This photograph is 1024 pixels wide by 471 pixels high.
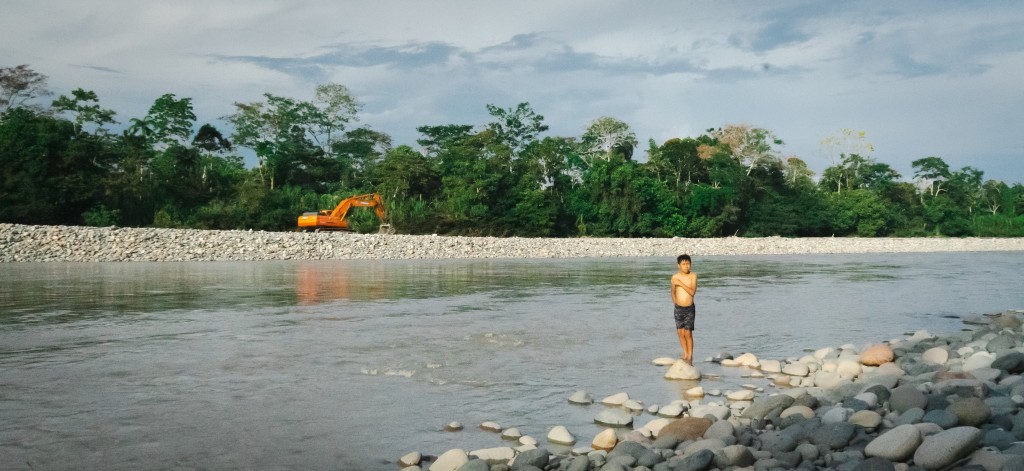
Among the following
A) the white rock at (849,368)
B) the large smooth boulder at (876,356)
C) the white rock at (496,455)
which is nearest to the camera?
the white rock at (496,455)

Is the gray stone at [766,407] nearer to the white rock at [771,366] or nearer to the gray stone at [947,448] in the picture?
the gray stone at [947,448]

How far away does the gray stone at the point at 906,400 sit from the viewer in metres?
5.01

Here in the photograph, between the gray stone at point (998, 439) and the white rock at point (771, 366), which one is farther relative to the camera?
the white rock at point (771, 366)

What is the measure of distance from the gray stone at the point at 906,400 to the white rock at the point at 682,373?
1.94m

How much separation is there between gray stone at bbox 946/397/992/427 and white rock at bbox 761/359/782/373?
2.59 meters

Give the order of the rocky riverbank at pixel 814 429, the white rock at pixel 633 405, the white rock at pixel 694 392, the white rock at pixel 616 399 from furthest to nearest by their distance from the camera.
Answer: the white rock at pixel 694 392 → the white rock at pixel 616 399 → the white rock at pixel 633 405 → the rocky riverbank at pixel 814 429

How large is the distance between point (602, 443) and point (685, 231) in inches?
1750

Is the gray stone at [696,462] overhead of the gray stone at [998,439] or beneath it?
beneath

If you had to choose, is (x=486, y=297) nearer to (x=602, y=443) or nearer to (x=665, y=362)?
(x=665, y=362)

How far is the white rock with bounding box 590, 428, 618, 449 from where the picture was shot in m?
4.74

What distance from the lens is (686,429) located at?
4855 mm

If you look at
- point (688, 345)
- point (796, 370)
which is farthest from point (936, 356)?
point (688, 345)

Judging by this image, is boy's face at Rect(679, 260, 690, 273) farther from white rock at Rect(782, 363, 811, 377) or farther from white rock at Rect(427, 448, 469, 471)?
white rock at Rect(427, 448, 469, 471)

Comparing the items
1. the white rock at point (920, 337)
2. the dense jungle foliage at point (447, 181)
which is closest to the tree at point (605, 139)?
the dense jungle foliage at point (447, 181)
